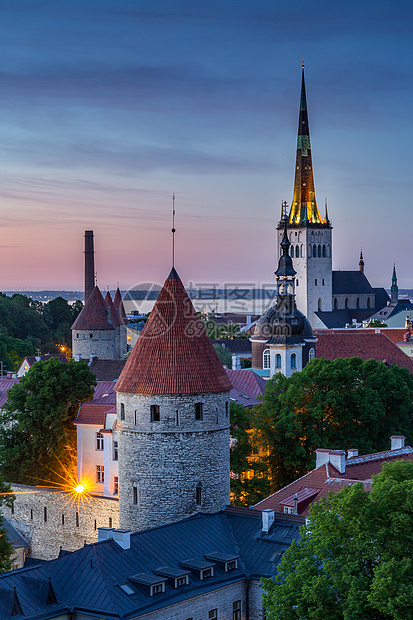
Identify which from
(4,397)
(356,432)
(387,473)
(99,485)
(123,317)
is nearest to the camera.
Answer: (387,473)

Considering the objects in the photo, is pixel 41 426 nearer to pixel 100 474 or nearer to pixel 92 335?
pixel 100 474

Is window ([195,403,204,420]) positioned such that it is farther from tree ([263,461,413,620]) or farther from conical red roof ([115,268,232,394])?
tree ([263,461,413,620])

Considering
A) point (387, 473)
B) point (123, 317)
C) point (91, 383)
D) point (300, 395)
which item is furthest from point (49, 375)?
point (123, 317)

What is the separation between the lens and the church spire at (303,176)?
468 feet

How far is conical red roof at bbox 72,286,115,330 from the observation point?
7938 cm

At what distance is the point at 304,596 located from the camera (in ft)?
68.7

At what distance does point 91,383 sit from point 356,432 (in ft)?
42.3

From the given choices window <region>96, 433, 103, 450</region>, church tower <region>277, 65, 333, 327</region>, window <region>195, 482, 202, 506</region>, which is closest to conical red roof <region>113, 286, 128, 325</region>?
church tower <region>277, 65, 333, 327</region>

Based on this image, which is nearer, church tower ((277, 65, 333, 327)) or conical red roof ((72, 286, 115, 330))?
conical red roof ((72, 286, 115, 330))

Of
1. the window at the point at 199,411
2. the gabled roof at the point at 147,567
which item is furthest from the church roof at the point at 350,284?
the gabled roof at the point at 147,567

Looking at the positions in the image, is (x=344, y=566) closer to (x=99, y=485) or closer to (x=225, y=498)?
(x=225, y=498)

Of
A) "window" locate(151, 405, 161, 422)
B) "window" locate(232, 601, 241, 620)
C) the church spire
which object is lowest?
"window" locate(232, 601, 241, 620)

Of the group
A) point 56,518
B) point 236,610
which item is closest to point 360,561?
point 236,610

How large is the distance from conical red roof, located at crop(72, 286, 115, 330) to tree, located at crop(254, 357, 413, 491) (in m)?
34.5
